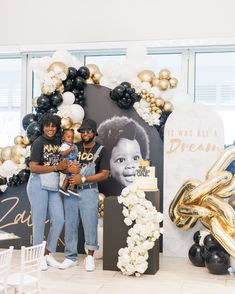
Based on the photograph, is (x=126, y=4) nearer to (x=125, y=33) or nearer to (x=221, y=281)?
(x=125, y=33)

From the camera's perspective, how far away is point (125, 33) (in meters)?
7.06

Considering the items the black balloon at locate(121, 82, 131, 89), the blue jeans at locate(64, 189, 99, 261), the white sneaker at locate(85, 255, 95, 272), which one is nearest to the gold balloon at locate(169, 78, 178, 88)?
the black balloon at locate(121, 82, 131, 89)

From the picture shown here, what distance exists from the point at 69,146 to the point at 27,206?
1.32 meters

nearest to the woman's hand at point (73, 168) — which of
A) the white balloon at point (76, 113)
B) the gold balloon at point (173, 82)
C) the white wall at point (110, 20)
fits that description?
the white balloon at point (76, 113)

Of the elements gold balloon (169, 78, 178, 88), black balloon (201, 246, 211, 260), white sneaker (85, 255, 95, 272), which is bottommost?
white sneaker (85, 255, 95, 272)

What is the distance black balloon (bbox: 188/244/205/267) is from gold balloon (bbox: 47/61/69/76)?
242cm

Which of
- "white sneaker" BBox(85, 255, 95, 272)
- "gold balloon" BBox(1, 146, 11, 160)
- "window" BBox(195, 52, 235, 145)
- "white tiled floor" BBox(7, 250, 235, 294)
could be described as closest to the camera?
"white tiled floor" BBox(7, 250, 235, 294)

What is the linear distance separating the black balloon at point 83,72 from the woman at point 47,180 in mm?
996

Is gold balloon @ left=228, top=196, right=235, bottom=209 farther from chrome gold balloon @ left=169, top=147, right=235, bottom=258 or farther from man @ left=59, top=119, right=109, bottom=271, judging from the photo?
man @ left=59, top=119, right=109, bottom=271

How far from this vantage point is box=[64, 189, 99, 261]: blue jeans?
5.12m

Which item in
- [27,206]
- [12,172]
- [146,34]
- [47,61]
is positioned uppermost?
[146,34]

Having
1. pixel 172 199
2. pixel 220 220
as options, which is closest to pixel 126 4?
pixel 172 199

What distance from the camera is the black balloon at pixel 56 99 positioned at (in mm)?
5809

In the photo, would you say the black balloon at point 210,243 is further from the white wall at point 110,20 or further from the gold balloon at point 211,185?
the white wall at point 110,20
